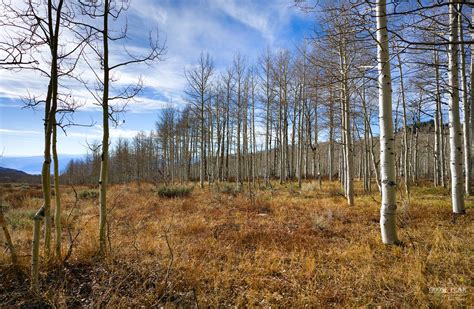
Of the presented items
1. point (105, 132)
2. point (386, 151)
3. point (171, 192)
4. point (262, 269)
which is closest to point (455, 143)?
point (386, 151)

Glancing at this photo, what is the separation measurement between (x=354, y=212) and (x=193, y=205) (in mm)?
6041

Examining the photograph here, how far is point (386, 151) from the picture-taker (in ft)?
13.8

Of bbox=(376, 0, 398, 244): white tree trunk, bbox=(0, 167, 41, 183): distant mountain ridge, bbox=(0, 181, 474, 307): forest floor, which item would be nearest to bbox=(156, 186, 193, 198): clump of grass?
bbox=(0, 181, 474, 307): forest floor

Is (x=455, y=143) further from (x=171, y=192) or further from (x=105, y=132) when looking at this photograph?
(x=171, y=192)

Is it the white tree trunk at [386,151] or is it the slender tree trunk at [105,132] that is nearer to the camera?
the slender tree trunk at [105,132]

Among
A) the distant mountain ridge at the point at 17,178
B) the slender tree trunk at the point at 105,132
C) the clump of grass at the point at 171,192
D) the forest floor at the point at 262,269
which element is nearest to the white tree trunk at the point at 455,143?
the forest floor at the point at 262,269

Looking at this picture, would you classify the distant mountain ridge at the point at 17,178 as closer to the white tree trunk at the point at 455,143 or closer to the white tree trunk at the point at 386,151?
the white tree trunk at the point at 386,151

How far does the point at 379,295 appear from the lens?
2.86 m

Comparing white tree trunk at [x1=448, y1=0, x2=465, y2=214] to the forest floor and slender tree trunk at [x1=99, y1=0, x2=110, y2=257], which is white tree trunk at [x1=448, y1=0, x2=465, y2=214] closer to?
the forest floor

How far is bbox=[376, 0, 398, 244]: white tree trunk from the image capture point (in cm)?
419

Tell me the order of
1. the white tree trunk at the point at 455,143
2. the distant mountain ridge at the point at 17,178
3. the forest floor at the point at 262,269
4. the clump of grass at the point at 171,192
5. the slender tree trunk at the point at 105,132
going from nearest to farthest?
1. the forest floor at the point at 262,269
2. the slender tree trunk at the point at 105,132
3. the white tree trunk at the point at 455,143
4. the clump of grass at the point at 171,192
5. the distant mountain ridge at the point at 17,178

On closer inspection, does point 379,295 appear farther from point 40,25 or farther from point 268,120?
point 268,120

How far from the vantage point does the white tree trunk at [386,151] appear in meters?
4.19

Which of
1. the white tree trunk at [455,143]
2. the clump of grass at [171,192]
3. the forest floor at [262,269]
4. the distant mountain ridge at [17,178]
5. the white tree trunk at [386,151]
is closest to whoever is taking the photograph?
the forest floor at [262,269]
